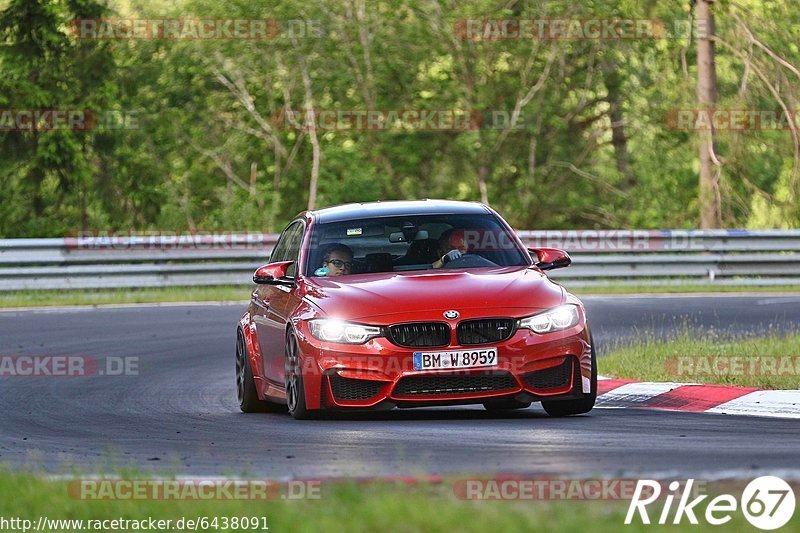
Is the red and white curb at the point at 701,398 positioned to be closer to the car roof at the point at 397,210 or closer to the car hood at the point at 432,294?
the car hood at the point at 432,294

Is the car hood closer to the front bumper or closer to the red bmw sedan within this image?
the red bmw sedan

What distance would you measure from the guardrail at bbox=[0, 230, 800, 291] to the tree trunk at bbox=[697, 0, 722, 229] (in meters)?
4.80

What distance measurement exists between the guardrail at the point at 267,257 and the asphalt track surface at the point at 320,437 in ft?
28.2

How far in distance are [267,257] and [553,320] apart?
630 inches

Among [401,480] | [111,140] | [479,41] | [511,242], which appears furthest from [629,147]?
[401,480]

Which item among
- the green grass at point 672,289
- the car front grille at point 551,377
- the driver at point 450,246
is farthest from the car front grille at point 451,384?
the green grass at point 672,289

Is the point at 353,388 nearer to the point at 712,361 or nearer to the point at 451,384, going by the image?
the point at 451,384

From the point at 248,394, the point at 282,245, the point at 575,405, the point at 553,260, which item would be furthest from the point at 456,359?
the point at 282,245

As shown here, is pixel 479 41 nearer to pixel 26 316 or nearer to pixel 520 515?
pixel 26 316

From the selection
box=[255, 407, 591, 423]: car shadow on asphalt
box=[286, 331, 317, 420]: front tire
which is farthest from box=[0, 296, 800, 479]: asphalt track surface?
box=[286, 331, 317, 420]: front tire

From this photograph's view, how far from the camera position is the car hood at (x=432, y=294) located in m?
10.1

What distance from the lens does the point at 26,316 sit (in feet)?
69.7

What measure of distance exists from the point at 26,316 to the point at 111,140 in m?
15.7

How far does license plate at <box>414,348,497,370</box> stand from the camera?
1000 centimetres
